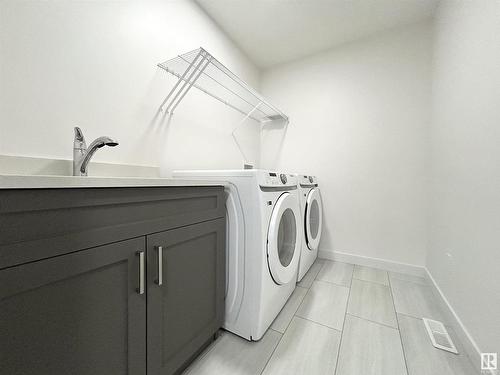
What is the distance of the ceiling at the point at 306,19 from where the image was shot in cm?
176

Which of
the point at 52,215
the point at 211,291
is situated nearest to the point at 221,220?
the point at 211,291

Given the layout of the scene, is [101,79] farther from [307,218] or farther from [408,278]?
[408,278]

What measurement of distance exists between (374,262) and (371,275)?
0.72 feet

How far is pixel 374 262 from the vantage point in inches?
83.7

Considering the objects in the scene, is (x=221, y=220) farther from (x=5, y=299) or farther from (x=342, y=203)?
(x=342, y=203)

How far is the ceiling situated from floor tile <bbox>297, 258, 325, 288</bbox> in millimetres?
2468

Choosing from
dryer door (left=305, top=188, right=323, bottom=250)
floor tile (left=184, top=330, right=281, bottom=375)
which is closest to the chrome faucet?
floor tile (left=184, top=330, right=281, bottom=375)

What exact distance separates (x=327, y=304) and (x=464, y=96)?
1.62 m

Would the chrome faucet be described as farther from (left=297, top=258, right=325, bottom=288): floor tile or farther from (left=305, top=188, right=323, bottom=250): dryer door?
(left=297, top=258, right=325, bottom=288): floor tile

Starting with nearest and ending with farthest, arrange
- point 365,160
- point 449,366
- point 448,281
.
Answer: point 449,366 < point 448,281 < point 365,160

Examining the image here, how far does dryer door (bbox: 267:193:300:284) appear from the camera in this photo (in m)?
1.10

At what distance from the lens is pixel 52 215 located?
0.50 meters

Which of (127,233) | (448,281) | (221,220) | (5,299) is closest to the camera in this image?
(5,299)

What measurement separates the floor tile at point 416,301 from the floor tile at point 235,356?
1.01 meters
